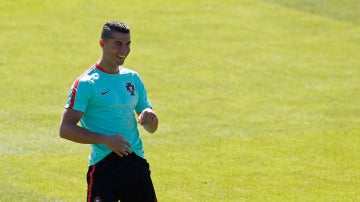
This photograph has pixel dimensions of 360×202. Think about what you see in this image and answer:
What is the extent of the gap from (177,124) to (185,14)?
28.1ft

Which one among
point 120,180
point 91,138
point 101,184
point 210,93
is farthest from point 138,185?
point 210,93

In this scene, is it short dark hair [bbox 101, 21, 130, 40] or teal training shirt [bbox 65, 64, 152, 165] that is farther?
short dark hair [bbox 101, 21, 130, 40]

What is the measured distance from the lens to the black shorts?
31.5 ft

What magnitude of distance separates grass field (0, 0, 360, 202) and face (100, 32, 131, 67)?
4266 millimetres

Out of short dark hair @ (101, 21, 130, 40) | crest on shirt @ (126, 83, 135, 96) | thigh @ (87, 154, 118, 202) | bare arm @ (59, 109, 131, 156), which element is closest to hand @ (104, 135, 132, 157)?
bare arm @ (59, 109, 131, 156)

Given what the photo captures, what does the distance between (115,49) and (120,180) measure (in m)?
1.31

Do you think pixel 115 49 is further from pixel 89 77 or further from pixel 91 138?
pixel 91 138

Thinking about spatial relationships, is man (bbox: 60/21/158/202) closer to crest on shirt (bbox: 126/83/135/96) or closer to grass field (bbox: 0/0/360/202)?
crest on shirt (bbox: 126/83/135/96)

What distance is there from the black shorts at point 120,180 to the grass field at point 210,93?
12.6 feet

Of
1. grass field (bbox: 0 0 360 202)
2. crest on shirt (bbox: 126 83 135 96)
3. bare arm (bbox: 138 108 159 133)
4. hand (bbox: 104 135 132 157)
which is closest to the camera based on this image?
hand (bbox: 104 135 132 157)

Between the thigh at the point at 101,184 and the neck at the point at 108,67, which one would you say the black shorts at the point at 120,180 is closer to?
the thigh at the point at 101,184

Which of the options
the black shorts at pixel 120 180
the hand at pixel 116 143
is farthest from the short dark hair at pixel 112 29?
the black shorts at pixel 120 180

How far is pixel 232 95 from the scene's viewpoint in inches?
787

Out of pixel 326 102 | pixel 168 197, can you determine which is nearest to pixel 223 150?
pixel 168 197
